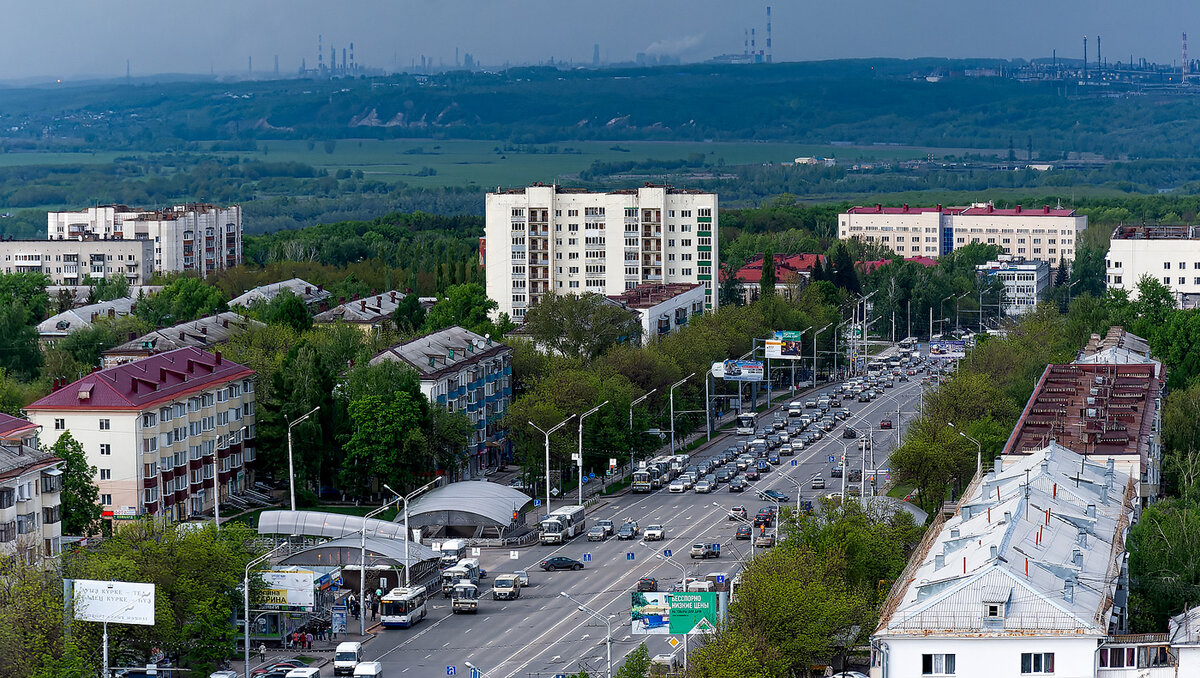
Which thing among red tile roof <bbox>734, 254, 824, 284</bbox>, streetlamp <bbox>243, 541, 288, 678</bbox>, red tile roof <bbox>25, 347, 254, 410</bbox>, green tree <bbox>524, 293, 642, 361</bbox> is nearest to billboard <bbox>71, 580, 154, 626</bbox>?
streetlamp <bbox>243, 541, 288, 678</bbox>

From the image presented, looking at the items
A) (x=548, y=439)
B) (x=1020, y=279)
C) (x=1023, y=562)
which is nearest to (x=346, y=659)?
(x=1023, y=562)

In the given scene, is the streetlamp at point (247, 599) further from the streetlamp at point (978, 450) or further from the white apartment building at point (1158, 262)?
the white apartment building at point (1158, 262)

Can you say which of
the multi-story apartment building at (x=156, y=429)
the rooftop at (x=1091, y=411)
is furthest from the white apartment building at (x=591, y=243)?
the multi-story apartment building at (x=156, y=429)

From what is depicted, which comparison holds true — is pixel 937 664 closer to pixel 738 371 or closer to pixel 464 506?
pixel 464 506

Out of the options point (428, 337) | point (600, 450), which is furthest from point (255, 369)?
point (600, 450)

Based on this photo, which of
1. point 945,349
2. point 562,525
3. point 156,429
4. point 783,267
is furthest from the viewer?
point 783,267

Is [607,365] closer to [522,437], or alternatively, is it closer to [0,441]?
[522,437]

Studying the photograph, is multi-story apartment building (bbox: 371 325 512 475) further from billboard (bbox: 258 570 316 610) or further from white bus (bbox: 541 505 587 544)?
billboard (bbox: 258 570 316 610)
